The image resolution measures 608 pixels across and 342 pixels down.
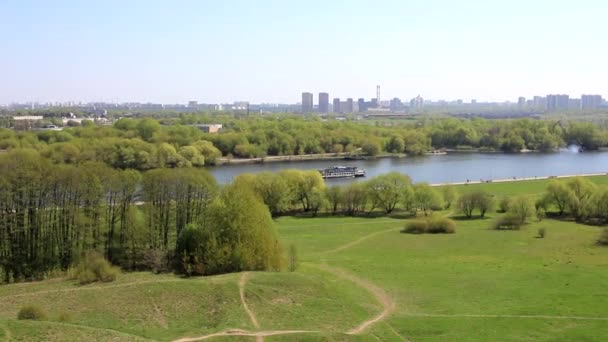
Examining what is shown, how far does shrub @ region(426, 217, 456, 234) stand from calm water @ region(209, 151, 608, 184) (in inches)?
1144

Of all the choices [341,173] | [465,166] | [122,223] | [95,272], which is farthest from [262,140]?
[95,272]

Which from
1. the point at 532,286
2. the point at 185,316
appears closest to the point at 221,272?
the point at 185,316

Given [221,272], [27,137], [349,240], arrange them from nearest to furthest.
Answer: [221,272], [349,240], [27,137]

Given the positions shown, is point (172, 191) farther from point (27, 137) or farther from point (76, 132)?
point (76, 132)

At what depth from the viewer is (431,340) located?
18250 mm

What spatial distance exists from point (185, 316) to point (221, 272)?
6339 mm

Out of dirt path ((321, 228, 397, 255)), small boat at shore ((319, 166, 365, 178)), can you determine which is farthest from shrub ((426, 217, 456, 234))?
small boat at shore ((319, 166, 365, 178))

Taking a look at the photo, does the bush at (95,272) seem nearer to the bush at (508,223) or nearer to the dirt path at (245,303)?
the dirt path at (245,303)

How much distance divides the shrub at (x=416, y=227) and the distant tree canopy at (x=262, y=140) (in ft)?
150

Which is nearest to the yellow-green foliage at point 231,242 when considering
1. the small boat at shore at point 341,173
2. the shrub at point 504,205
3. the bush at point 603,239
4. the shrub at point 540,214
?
the bush at point 603,239

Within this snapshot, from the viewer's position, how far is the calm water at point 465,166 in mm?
76500

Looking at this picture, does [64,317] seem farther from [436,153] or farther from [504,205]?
[436,153]

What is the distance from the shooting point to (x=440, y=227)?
40.2m

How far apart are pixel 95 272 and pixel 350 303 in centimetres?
1048
